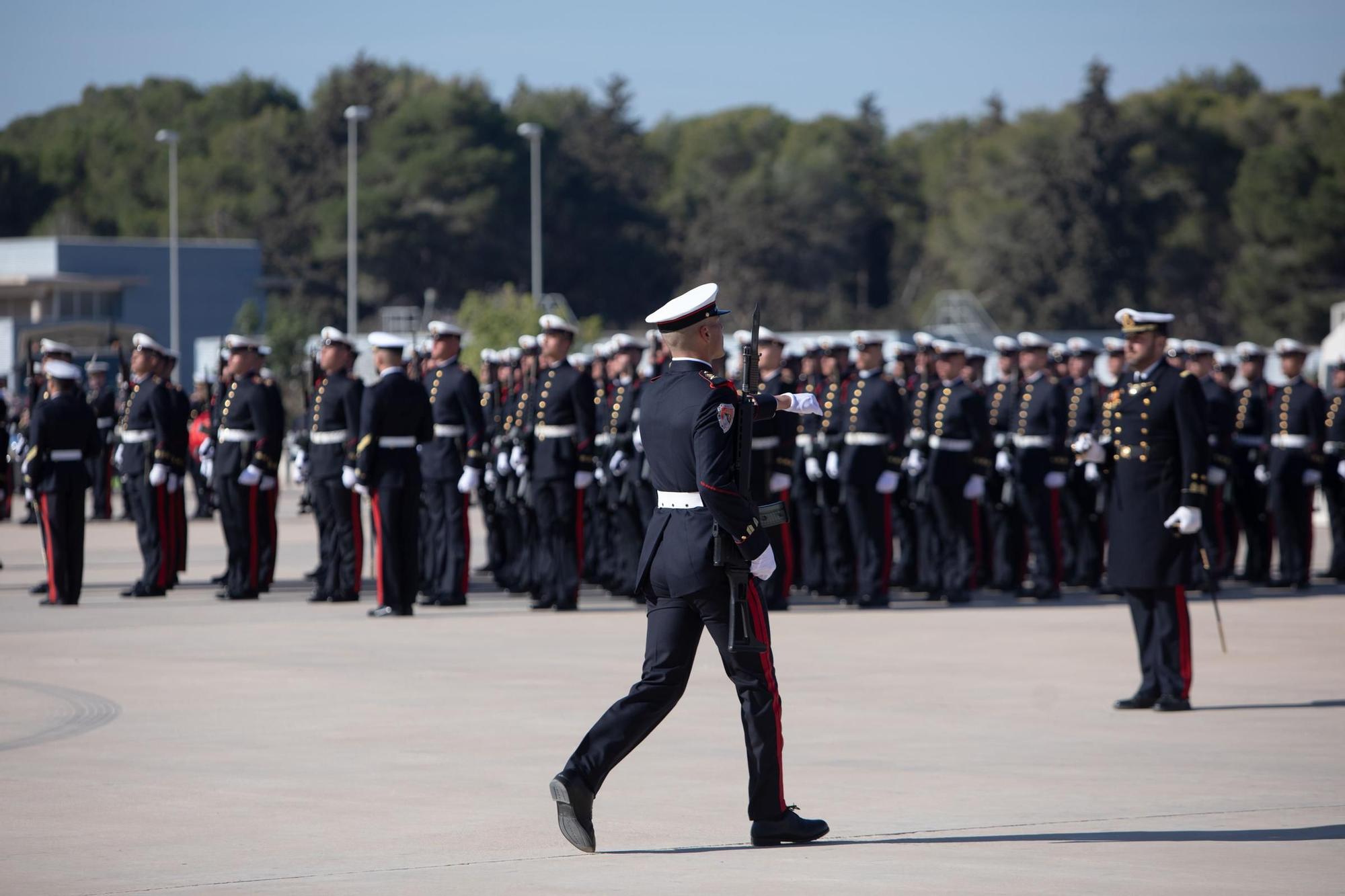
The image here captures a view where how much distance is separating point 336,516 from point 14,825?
8109mm

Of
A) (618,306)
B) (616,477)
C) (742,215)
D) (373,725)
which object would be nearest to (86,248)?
(618,306)

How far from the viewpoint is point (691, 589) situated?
21.7 feet

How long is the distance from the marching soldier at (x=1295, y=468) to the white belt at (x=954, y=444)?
3274mm

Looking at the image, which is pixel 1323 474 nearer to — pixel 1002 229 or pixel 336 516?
→ pixel 336 516

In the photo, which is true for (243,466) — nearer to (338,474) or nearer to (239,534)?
(239,534)

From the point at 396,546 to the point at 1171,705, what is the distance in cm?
615

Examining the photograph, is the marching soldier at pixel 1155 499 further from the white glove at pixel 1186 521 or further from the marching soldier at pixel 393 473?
the marching soldier at pixel 393 473

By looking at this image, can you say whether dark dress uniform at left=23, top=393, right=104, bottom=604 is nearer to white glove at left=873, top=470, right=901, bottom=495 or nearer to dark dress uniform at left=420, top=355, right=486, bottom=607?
dark dress uniform at left=420, top=355, right=486, bottom=607

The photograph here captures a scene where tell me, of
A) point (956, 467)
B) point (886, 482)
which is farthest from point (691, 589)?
point (956, 467)

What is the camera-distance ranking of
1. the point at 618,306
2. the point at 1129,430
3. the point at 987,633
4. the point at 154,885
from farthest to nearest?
the point at 618,306, the point at 987,633, the point at 1129,430, the point at 154,885

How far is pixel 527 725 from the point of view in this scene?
9000mm

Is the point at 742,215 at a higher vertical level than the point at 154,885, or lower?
higher

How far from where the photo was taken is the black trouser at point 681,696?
6.48 metres

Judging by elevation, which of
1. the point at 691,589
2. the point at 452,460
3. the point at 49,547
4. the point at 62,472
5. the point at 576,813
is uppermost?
the point at 452,460
